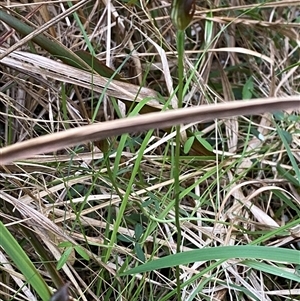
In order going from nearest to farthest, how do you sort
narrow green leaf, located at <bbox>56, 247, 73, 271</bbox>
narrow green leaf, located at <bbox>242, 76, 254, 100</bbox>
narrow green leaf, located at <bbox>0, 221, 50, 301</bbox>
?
narrow green leaf, located at <bbox>0, 221, 50, 301</bbox>
narrow green leaf, located at <bbox>56, 247, 73, 271</bbox>
narrow green leaf, located at <bbox>242, 76, 254, 100</bbox>

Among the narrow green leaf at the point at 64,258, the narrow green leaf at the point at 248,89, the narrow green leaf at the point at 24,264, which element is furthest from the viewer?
the narrow green leaf at the point at 248,89

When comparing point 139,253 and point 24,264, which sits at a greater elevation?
point 24,264

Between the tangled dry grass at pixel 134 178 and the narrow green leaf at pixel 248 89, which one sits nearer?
the tangled dry grass at pixel 134 178

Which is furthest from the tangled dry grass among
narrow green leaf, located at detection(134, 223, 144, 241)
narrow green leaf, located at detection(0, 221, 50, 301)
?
narrow green leaf, located at detection(0, 221, 50, 301)

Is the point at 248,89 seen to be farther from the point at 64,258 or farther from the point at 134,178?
the point at 64,258

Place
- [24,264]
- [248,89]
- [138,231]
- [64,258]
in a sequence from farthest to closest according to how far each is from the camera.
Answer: [248,89] → [138,231] → [64,258] → [24,264]

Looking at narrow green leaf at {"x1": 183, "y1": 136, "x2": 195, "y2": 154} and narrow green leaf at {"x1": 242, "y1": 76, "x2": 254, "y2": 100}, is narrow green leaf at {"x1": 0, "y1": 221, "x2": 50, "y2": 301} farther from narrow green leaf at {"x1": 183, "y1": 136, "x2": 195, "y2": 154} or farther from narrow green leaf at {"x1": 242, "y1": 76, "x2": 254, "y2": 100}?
narrow green leaf at {"x1": 242, "y1": 76, "x2": 254, "y2": 100}

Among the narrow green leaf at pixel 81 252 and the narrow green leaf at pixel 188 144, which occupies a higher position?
the narrow green leaf at pixel 188 144

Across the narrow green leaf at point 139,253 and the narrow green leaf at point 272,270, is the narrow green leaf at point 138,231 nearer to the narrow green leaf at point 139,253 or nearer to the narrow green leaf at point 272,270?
the narrow green leaf at point 139,253

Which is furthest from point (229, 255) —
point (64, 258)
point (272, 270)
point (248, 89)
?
point (248, 89)

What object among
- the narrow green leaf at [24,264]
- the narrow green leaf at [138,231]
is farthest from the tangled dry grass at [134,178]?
the narrow green leaf at [24,264]

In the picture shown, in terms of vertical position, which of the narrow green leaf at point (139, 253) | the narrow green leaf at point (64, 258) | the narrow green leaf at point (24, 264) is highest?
the narrow green leaf at point (24, 264)

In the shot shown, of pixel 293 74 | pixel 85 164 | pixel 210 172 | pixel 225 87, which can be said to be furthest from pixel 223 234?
pixel 293 74
